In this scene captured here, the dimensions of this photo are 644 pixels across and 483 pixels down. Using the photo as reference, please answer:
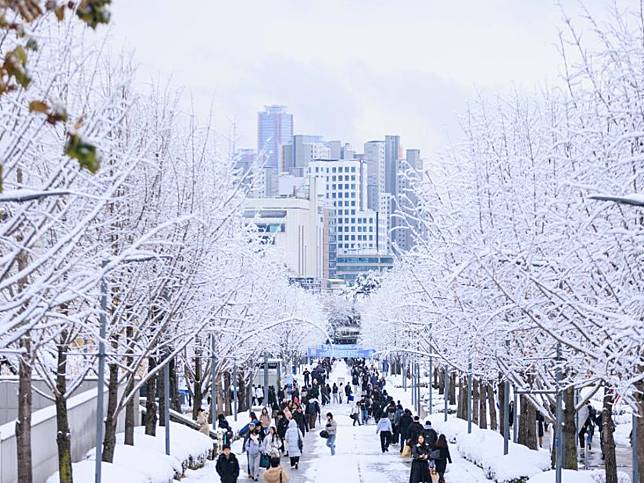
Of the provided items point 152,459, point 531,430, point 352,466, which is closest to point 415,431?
point 352,466

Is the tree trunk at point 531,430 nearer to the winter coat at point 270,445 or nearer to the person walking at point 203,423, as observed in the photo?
the winter coat at point 270,445

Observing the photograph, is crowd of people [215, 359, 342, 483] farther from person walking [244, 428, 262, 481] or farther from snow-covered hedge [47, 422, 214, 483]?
snow-covered hedge [47, 422, 214, 483]

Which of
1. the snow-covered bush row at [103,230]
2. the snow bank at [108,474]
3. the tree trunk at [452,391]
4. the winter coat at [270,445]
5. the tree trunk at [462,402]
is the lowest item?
the tree trunk at [452,391]

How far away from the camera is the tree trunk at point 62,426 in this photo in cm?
1917

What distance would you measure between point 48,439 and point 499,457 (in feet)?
34.5

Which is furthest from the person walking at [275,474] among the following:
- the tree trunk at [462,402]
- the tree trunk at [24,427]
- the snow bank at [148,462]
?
the tree trunk at [462,402]

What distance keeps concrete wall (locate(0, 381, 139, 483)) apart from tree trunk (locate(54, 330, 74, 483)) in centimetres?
70

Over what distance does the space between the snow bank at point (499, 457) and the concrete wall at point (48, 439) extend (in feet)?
28.0

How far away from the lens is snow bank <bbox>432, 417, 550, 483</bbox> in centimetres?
2614

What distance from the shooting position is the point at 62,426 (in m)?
19.6

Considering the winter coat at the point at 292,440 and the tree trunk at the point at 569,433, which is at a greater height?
the tree trunk at the point at 569,433

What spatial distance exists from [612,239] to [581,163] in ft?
9.49

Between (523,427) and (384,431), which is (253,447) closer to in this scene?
(523,427)

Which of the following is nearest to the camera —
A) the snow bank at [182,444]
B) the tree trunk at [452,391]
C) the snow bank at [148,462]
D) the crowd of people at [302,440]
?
the snow bank at [148,462]
